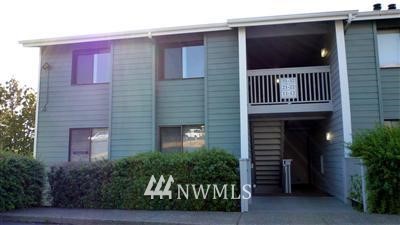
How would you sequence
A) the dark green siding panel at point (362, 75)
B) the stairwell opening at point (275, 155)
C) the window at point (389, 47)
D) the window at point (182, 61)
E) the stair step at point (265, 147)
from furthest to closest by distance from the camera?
1. the stair step at point (265, 147)
2. the stairwell opening at point (275, 155)
3. the window at point (182, 61)
4. the window at point (389, 47)
5. the dark green siding panel at point (362, 75)

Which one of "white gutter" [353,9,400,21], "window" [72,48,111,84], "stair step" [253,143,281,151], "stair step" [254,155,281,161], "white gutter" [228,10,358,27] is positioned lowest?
"stair step" [254,155,281,161]

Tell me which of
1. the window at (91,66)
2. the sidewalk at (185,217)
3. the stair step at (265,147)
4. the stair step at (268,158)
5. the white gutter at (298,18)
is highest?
the white gutter at (298,18)

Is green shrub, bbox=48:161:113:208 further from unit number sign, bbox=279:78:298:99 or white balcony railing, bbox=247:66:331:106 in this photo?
unit number sign, bbox=279:78:298:99

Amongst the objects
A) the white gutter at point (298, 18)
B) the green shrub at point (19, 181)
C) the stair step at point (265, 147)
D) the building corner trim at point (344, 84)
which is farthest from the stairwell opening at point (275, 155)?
the green shrub at point (19, 181)

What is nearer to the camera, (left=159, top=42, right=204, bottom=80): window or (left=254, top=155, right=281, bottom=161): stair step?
(left=159, top=42, right=204, bottom=80): window

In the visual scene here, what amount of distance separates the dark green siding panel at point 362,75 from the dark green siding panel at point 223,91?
3156mm

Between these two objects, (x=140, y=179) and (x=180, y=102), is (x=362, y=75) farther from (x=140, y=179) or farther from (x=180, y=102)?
(x=140, y=179)

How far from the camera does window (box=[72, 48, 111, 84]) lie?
1123 centimetres

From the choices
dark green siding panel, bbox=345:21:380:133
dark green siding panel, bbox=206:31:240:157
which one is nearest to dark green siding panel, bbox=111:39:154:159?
dark green siding panel, bbox=206:31:240:157

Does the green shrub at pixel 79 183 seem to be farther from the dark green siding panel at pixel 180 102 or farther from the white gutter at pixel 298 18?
the white gutter at pixel 298 18

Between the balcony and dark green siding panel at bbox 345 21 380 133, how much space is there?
67 centimetres

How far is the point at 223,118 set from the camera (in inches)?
396

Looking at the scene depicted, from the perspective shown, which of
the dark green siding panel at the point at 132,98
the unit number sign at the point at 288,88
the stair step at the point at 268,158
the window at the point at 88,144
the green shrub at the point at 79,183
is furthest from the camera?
the stair step at the point at 268,158

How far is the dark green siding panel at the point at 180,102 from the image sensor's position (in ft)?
34.0
